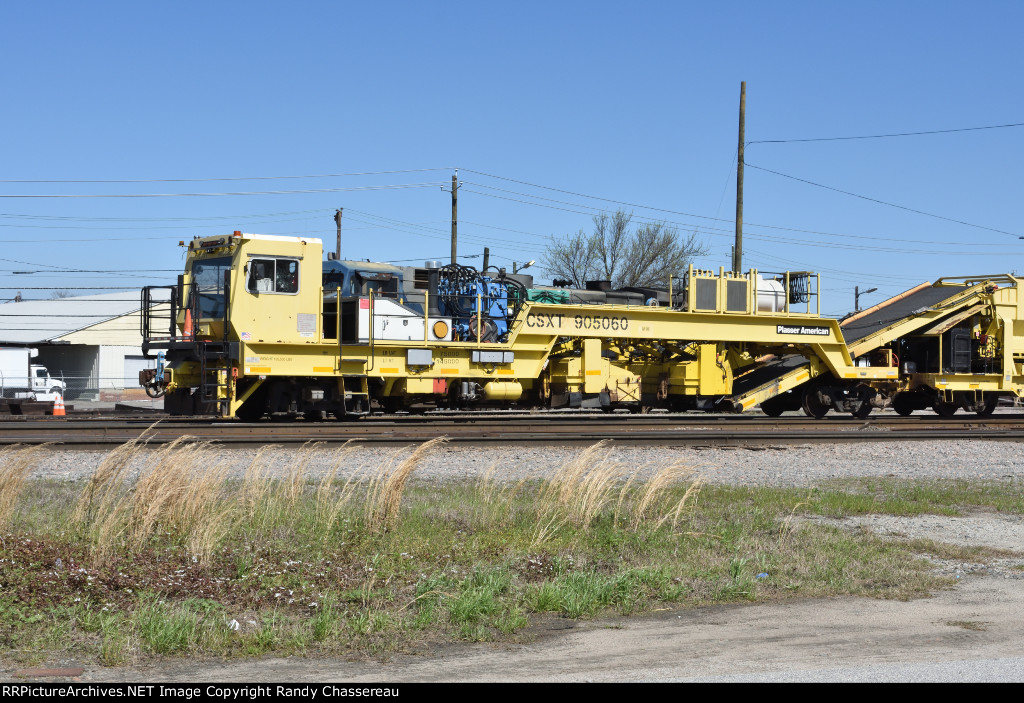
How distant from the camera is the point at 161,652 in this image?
17.8 ft

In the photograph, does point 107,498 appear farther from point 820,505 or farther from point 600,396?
point 600,396

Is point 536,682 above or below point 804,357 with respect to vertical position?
below

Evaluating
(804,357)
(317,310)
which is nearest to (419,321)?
(317,310)

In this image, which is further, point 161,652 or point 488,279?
point 488,279

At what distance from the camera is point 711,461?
13695 millimetres

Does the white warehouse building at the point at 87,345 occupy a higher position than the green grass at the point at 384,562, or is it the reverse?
the white warehouse building at the point at 87,345

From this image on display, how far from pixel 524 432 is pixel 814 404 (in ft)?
32.0

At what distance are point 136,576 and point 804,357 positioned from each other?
19.0m

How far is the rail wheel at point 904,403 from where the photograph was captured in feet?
81.9

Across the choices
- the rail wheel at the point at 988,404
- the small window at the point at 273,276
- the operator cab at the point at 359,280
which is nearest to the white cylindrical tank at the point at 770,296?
the rail wheel at the point at 988,404

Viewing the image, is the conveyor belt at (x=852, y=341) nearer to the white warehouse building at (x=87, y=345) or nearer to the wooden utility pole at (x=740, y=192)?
the wooden utility pole at (x=740, y=192)

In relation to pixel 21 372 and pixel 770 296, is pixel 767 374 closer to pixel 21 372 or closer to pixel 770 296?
pixel 770 296

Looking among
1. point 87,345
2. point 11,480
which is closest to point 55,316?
point 87,345

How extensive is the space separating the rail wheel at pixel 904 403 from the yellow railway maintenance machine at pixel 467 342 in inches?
8.9
